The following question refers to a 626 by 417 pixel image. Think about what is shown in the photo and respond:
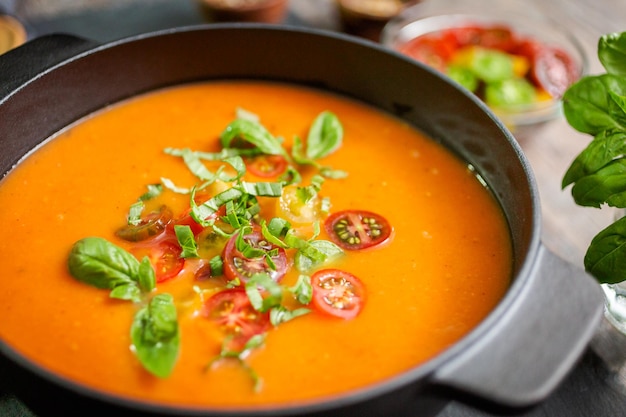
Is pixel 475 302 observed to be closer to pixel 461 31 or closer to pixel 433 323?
pixel 433 323

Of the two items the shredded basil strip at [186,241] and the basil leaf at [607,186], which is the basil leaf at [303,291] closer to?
the shredded basil strip at [186,241]

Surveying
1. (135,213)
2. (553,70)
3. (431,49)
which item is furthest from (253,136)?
(553,70)

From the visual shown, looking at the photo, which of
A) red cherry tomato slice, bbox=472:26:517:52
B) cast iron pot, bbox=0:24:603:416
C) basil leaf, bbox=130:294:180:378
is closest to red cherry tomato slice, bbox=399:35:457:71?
red cherry tomato slice, bbox=472:26:517:52

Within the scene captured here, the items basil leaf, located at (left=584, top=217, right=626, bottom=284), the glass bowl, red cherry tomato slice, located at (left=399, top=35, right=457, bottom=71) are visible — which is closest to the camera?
basil leaf, located at (left=584, top=217, right=626, bottom=284)

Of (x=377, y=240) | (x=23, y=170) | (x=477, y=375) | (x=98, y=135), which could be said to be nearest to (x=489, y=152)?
(x=377, y=240)

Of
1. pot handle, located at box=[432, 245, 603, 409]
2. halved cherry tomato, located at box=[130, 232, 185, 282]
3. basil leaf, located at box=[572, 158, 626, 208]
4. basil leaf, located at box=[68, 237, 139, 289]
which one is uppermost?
basil leaf, located at box=[68, 237, 139, 289]

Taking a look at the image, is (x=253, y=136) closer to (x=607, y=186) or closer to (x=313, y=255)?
(x=313, y=255)

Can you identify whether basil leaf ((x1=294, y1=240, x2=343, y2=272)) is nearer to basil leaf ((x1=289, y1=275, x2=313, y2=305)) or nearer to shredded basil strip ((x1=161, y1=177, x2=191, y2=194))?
basil leaf ((x1=289, y1=275, x2=313, y2=305))
